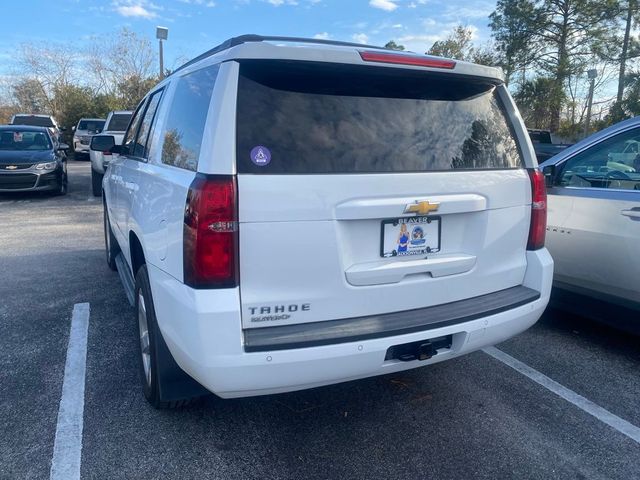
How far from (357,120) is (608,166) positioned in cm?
267

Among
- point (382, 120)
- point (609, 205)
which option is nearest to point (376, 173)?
point (382, 120)

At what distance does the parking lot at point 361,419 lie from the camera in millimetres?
2609

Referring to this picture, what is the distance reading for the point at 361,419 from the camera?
9.96 ft

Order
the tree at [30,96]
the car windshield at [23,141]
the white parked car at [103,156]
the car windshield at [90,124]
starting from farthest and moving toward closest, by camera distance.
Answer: the tree at [30,96]
the car windshield at [90,124]
the car windshield at [23,141]
the white parked car at [103,156]

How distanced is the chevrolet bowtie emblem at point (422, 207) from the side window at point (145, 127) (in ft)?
6.70

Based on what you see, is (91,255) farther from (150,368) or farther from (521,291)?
(521,291)

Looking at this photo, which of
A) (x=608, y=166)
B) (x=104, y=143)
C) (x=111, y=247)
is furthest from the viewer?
(x=111, y=247)

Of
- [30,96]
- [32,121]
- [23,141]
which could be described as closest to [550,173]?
[23,141]

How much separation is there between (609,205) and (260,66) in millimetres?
2874

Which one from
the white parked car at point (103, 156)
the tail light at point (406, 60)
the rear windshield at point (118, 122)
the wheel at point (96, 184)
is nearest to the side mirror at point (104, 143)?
the tail light at point (406, 60)

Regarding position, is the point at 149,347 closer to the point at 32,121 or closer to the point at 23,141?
the point at 23,141

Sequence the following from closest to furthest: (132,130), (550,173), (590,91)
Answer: (550,173)
(132,130)
(590,91)

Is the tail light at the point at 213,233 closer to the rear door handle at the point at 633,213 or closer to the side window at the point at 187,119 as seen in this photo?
the side window at the point at 187,119

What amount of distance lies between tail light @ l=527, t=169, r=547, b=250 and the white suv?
2cm
